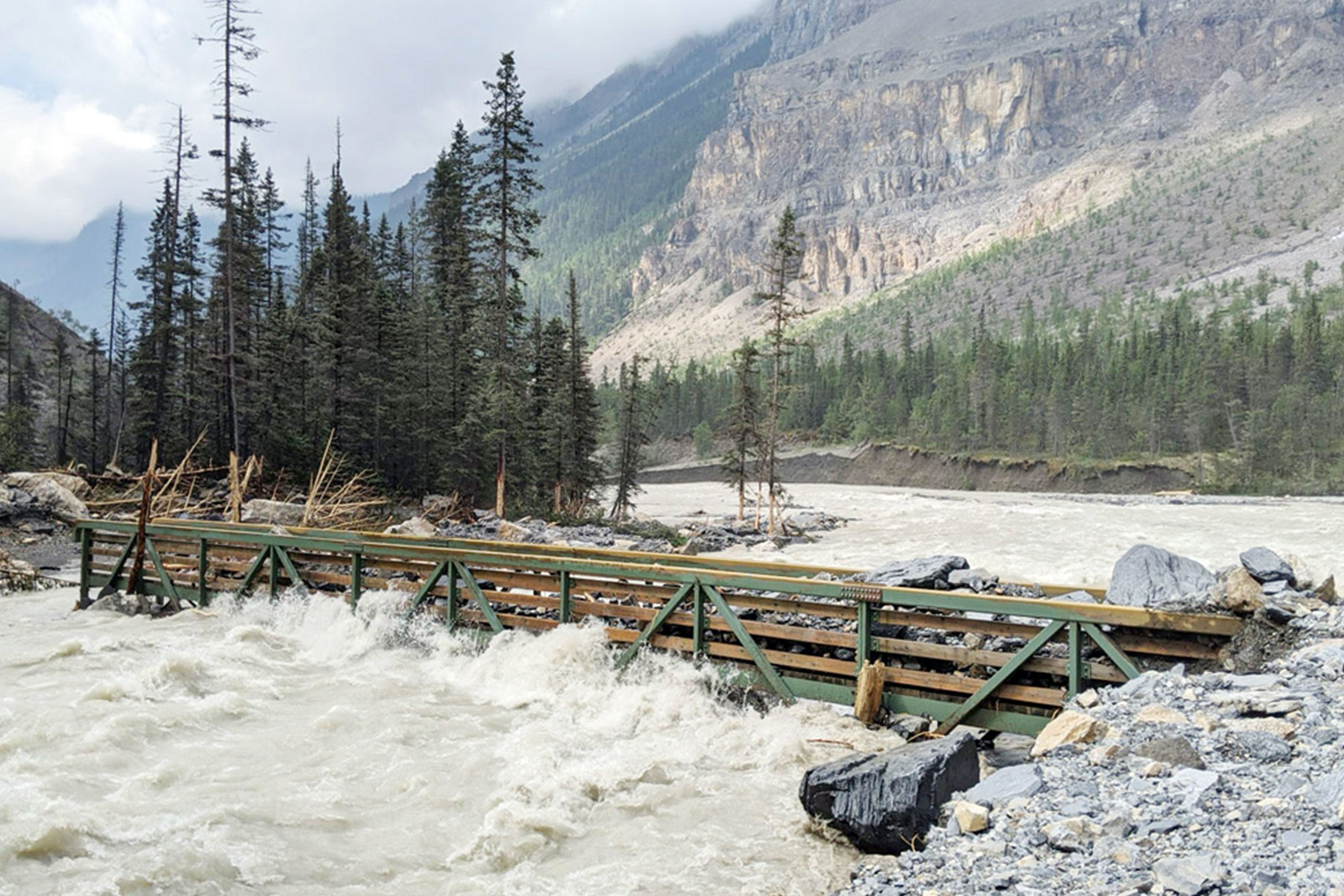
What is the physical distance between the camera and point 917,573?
10.4 meters

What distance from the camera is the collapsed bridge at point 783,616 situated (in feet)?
27.3

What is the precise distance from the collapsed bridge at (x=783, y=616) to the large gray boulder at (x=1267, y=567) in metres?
1.01

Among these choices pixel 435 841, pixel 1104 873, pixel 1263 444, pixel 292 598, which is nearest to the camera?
pixel 1104 873


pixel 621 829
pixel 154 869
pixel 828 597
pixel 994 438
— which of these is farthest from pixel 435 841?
pixel 994 438

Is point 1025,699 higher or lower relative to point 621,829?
higher

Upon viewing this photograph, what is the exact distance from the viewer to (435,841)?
23.1 feet

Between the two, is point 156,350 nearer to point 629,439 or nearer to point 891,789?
point 629,439

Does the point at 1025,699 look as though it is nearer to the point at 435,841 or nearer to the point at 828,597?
the point at 828,597

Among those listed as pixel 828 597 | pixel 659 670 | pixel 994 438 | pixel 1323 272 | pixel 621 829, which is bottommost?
pixel 621 829

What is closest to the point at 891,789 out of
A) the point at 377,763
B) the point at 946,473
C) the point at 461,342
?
the point at 377,763

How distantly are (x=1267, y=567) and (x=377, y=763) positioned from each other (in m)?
9.54

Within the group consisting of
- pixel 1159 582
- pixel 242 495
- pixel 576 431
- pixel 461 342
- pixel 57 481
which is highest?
pixel 461 342

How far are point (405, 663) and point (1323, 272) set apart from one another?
162193 millimetres

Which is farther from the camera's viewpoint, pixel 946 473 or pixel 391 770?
pixel 946 473
